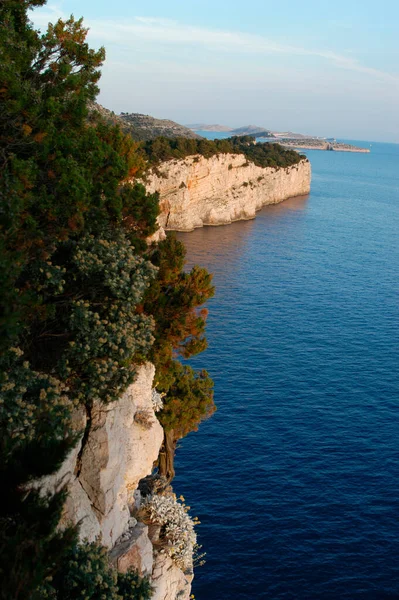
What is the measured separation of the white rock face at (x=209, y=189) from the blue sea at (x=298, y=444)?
30.1 m

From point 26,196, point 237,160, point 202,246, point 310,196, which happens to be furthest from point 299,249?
point 26,196

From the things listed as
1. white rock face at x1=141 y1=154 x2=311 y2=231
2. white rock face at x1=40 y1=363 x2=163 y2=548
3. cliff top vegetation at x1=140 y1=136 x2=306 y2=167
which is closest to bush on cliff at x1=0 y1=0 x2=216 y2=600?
white rock face at x1=40 y1=363 x2=163 y2=548

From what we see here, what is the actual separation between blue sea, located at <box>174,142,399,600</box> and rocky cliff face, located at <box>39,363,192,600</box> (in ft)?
30.7

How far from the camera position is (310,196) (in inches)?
6486

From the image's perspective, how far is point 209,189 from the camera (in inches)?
4621

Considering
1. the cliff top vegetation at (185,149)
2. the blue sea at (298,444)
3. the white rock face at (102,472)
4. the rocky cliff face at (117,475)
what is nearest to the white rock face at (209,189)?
the cliff top vegetation at (185,149)

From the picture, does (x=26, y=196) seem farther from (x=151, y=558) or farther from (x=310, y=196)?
(x=310, y=196)

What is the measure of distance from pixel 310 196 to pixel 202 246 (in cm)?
7853

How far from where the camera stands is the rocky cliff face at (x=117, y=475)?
16.2 metres

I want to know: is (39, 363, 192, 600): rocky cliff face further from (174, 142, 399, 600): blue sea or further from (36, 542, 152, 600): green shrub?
(174, 142, 399, 600): blue sea

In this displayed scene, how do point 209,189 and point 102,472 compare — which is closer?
point 102,472

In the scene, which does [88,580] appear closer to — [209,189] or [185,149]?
[185,149]

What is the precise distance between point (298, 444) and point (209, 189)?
85287 mm

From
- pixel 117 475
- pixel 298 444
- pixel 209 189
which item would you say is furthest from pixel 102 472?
pixel 209 189
